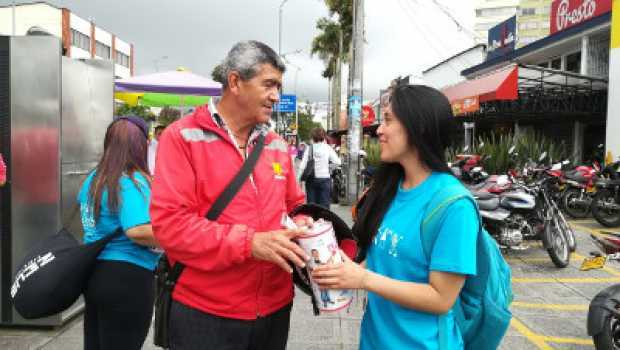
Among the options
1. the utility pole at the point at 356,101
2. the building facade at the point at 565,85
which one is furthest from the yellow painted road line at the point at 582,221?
the utility pole at the point at 356,101

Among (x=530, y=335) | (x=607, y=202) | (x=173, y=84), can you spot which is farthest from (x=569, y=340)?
(x=173, y=84)

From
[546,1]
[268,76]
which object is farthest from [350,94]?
[546,1]

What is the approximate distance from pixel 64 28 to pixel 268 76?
51.1 meters

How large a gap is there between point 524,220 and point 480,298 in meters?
5.62

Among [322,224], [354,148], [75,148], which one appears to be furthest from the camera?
[354,148]

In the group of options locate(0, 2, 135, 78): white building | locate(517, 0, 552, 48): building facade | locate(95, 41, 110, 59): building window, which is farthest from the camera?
locate(517, 0, 552, 48): building facade

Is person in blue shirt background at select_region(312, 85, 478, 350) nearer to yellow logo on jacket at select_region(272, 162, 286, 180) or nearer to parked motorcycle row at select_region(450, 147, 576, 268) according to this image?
yellow logo on jacket at select_region(272, 162, 286, 180)

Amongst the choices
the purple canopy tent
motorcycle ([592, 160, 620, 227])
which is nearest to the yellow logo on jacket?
the purple canopy tent

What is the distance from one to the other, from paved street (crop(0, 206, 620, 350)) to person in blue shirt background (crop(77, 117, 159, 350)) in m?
1.61

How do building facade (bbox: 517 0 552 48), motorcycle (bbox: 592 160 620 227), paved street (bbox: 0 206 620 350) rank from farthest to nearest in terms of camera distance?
1. building facade (bbox: 517 0 552 48)
2. motorcycle (bbox: 592 160 620 227)
3. paved street (bbox: 0 206 620 350)

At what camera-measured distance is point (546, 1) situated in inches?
2739

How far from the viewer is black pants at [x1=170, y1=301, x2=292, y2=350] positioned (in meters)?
1.76

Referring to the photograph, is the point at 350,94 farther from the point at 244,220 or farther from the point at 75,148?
the point at 244,220

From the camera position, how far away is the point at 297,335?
4203 millimetres
